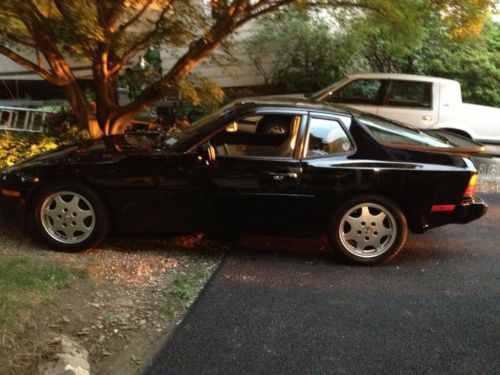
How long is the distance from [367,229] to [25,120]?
8048mm

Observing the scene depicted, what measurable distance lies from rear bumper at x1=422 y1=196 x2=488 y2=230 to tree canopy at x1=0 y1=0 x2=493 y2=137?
3.34 metres

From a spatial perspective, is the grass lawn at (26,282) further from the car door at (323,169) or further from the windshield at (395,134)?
the windshield at (395,134)

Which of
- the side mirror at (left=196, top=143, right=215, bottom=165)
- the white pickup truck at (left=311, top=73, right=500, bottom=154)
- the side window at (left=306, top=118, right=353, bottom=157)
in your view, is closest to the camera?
the side mirror at (left=196, top=143, right=215, bottom=165)

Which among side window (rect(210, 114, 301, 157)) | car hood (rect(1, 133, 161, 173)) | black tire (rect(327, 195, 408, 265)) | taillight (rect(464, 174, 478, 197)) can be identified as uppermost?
side window (rect(210, 114, 301, 157))

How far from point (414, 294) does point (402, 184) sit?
944 millimetres

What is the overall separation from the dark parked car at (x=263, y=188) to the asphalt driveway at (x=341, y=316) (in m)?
0.35

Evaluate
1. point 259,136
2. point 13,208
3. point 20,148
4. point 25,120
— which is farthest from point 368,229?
point 25,120

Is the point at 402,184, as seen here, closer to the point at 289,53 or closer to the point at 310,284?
the point at 310,284

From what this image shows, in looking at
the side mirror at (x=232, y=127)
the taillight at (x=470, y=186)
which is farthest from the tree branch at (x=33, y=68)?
the taillight at (x=470, y=186)

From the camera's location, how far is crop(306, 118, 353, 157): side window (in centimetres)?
426

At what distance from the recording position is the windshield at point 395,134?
442cm

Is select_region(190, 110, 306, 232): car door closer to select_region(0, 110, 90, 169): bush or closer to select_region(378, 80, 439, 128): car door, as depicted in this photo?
select_region(0, 110, 90, 169): bush

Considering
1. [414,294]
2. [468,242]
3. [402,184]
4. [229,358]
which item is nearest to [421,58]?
[468,242]

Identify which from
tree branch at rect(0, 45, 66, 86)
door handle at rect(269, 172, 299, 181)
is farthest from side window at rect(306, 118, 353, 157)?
tree branch at rect(0, 45, 66, 86)
